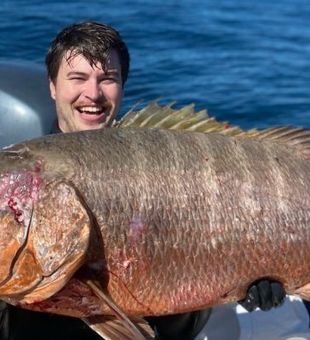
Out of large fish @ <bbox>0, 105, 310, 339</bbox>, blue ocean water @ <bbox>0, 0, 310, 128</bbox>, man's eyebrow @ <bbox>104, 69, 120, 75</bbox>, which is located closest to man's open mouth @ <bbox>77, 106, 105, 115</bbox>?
man's eyebrow @ <bbox>104, 69, 120, 75</bbox>

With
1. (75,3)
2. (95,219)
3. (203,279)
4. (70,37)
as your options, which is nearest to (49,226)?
(95,219)

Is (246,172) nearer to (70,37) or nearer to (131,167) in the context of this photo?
(131,167)

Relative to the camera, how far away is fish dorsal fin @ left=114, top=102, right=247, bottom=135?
120 inches

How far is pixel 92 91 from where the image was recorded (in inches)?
148

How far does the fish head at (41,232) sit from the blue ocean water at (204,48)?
550 cm

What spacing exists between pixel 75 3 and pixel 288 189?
10.3 metres

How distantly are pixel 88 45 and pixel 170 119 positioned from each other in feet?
3.06

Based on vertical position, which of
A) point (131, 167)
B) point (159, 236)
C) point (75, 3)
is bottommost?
point (159, 236)

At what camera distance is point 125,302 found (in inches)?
113

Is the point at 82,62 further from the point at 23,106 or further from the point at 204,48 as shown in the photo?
the point at 204,48

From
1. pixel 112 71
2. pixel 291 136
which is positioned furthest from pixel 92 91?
pixel 291 136

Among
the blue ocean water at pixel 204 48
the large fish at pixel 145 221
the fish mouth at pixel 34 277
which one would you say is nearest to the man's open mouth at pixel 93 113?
the large fish at pixel 145 221

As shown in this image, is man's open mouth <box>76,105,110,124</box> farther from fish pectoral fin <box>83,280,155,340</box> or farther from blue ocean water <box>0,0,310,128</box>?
blue ocean water <box>0,0,310,128</box>

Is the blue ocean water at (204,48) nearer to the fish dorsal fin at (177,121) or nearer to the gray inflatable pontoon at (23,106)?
the gray inflatable pontoon at (23,106)
